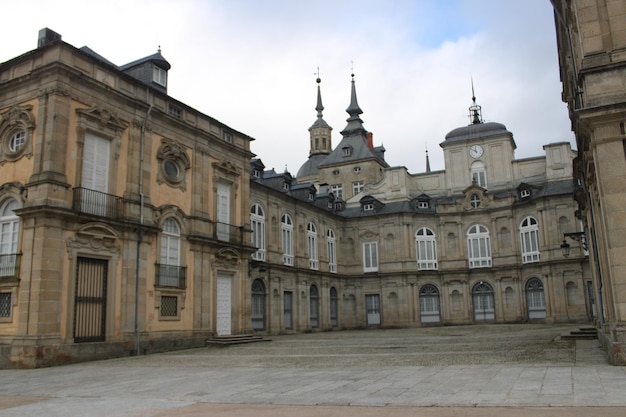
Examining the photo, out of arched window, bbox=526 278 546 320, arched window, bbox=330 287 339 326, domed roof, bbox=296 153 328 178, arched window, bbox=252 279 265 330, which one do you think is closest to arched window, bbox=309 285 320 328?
arched window, bbox=330 287 339 326

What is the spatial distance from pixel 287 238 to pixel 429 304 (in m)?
12.8

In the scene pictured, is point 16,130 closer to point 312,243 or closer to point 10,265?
point 10,265

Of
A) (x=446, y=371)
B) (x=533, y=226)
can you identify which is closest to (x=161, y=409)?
(x=446, y=371)

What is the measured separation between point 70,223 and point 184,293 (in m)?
6.04

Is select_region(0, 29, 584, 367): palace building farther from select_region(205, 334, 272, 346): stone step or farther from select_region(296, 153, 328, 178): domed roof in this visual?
select_region(296, 153, 328, 178): domed roof

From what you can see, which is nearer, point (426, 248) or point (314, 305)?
point (314, 305)

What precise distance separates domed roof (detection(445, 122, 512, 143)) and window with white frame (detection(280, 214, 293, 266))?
53.8 ft

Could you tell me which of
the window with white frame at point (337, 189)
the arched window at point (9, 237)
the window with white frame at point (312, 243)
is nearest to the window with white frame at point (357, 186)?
the window with white frame at point (337, 189)

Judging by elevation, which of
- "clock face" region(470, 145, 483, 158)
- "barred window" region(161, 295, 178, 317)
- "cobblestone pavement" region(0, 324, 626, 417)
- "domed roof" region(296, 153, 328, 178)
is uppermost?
"domed roof" region(296, 153, 328, 178)

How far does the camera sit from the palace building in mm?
18266

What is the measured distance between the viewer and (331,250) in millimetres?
43000

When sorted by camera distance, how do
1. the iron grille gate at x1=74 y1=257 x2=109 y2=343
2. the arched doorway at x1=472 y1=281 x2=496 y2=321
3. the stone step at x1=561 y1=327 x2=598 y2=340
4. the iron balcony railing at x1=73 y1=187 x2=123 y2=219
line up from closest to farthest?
the iron grille gate at x1=74 y1=257 x2=109 y2=343 < the iron balcony railing at x1=73 y1=187 x2=123 y2=219 < the stone step at x1=561 y1=327 x2=598 y2=340 < the arched doorway at x1=472 y1=281 x2=496 y2=321

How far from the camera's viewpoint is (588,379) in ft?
32.4

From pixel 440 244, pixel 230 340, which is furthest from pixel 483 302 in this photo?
pixel 230 340
